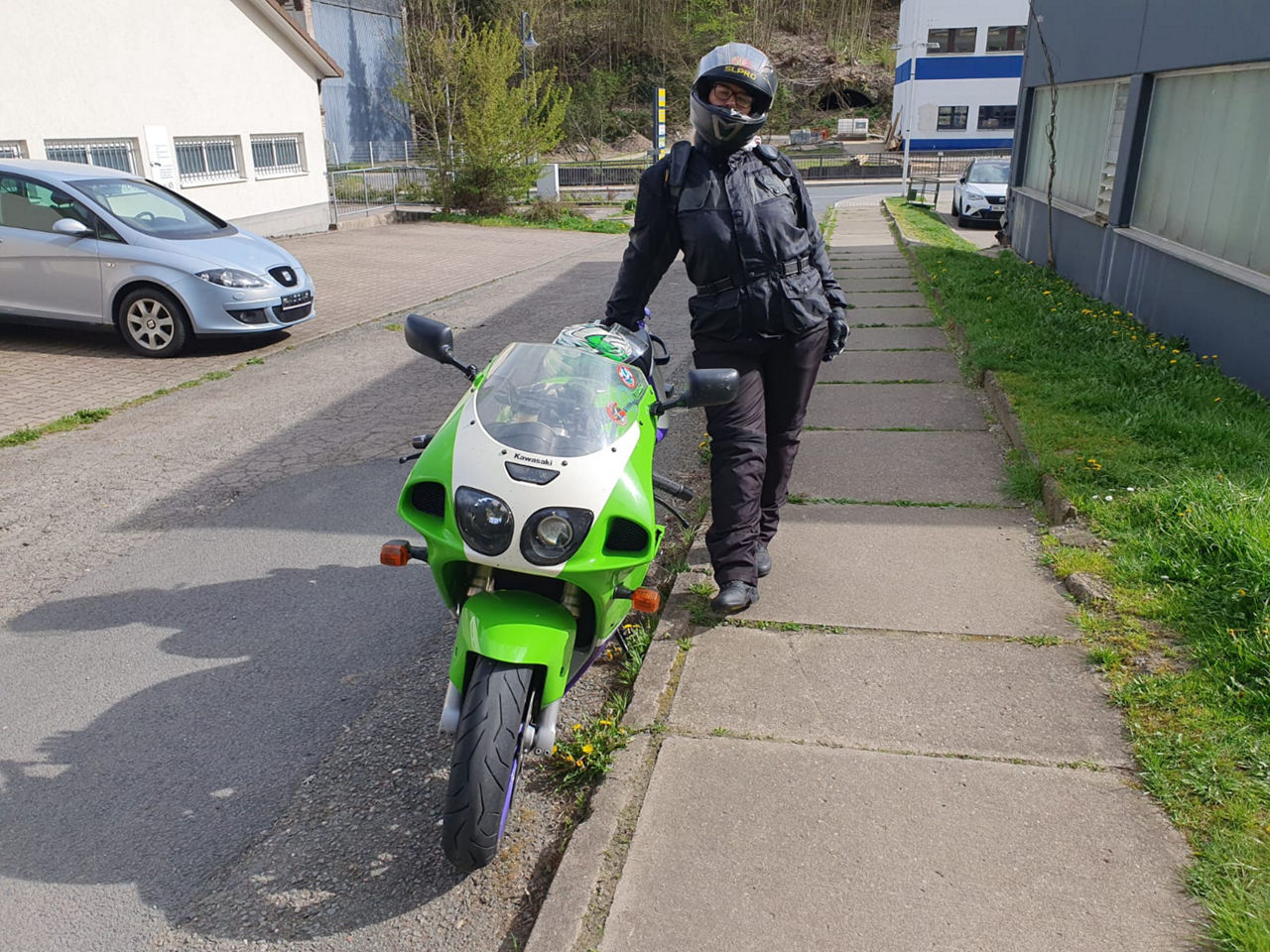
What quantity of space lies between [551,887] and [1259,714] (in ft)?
7.32

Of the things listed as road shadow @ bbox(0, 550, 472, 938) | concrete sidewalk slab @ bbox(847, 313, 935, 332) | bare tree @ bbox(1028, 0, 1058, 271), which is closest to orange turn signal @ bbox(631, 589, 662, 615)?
road shadow @ bbox(0, 550, 472, 938)

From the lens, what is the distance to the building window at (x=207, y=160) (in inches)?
671

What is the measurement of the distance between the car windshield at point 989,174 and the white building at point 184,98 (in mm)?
15223

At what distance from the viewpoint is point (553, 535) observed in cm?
263

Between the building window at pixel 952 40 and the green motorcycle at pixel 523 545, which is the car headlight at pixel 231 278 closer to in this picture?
the green motorcycle at pixel 523 545

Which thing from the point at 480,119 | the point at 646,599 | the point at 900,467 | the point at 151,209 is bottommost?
the point at 900,467

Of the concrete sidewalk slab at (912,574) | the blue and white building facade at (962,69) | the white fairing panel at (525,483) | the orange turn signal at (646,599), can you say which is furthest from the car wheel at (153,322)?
the blue and white building facade at (962,69)

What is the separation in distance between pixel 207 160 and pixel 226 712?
1674cm

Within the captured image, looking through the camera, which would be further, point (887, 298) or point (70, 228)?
point (887, 298)

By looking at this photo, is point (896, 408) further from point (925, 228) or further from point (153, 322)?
point (925, 228)

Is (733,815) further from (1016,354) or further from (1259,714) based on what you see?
(1016,354)

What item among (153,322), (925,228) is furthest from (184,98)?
(925,228)

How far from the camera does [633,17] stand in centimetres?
6062

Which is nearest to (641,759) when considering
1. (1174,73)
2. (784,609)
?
(784,609)
